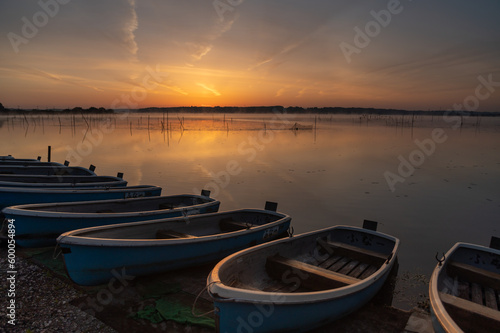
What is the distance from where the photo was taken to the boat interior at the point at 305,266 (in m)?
5.45

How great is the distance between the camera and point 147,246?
240 inches

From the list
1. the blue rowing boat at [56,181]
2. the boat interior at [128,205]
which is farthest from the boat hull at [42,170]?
the boat interior at [128,205]

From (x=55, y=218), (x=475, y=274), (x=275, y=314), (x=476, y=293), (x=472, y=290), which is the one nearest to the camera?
(x=275, y=314)

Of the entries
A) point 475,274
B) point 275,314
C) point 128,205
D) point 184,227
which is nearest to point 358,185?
point 475,274

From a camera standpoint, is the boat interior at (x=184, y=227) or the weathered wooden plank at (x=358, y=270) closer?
the weathered wooden plank at (x=358, y=270)

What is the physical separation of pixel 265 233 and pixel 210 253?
5.46ft

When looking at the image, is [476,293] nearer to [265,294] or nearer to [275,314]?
[275,314]

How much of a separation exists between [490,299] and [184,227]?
251 inches

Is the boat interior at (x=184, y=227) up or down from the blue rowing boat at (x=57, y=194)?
down

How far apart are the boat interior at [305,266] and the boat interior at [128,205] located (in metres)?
4.37

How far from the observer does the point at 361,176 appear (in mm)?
19062

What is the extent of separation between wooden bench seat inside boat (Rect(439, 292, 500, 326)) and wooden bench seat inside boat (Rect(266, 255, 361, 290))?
133 cm

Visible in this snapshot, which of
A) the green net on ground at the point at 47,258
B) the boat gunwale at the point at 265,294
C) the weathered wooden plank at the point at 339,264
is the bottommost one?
the green net on ground at the point at 47,258

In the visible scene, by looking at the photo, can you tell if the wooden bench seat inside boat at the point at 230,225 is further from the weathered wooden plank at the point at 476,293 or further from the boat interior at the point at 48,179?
the boat interior at the point at 48,179
